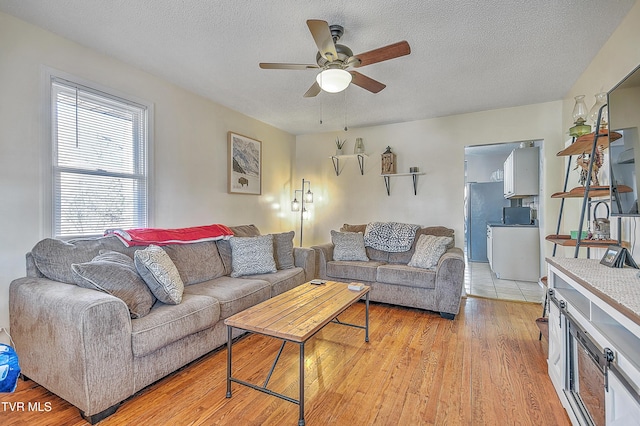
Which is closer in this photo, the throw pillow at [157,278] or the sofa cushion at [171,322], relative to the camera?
the sofa cushion at [171,322]

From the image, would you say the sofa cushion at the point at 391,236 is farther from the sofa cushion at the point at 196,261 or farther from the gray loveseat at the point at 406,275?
the sofa cushion at the point at 196,261

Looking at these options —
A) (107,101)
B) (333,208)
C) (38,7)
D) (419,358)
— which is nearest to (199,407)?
(419,358)

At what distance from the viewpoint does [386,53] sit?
1941 mm

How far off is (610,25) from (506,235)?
3.42 metres

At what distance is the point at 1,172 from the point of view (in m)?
2.00

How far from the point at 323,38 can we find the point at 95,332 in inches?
81.0

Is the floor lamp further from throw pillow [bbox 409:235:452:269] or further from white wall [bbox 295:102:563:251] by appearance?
throw pillow [bbox 409:235:452:269]

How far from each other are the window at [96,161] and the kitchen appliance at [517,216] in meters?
5.48

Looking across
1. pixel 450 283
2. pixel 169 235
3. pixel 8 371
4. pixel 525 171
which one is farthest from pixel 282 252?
pixel 525 171

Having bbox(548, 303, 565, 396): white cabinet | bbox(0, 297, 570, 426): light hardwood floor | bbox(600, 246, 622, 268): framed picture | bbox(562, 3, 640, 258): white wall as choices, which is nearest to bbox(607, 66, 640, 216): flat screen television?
bbox(600, 246, 622, 268): framed picture

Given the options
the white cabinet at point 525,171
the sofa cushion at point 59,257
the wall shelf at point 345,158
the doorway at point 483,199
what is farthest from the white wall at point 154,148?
the doorway at point 483,199

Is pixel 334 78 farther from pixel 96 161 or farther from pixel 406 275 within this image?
pixel 406 275

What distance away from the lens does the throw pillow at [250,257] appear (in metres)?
3.15

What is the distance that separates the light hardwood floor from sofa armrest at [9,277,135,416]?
15cm
